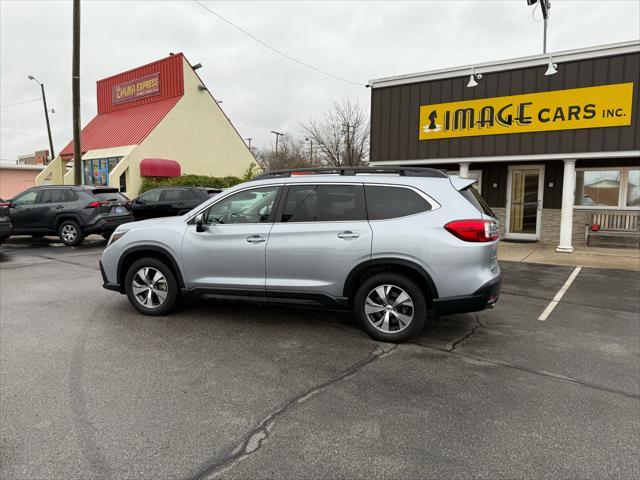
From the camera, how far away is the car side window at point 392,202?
4480 mm

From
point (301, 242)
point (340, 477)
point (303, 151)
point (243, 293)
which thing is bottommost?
point (340, 477)

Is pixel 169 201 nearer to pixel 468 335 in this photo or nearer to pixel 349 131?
pixel 468 335

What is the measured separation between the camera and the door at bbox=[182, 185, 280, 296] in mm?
4879

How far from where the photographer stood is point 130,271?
5.47 m

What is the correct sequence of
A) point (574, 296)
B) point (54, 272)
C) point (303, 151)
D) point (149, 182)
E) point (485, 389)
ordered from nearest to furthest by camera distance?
point (485, 389), point (574, 296), point (54, 272), point (149, 182), point (303, 151)

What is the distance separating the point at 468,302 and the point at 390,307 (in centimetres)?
76

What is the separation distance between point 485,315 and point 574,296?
2.15m

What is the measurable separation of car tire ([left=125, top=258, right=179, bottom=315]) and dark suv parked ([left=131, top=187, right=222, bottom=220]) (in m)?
10.0

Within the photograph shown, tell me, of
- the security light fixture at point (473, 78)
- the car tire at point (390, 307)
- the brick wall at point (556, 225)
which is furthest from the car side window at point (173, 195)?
the car tire at point (390, 307)

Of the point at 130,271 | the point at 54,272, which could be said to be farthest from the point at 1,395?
the point at 54,272

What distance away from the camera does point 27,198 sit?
12664 millimetres

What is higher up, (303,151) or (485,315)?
(303,151)

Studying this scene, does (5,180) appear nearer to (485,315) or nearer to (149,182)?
(149,182)

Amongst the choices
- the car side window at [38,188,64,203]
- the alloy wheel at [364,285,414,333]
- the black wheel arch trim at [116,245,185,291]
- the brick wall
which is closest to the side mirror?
the black wheel arch trim at [116,245,185,291]
